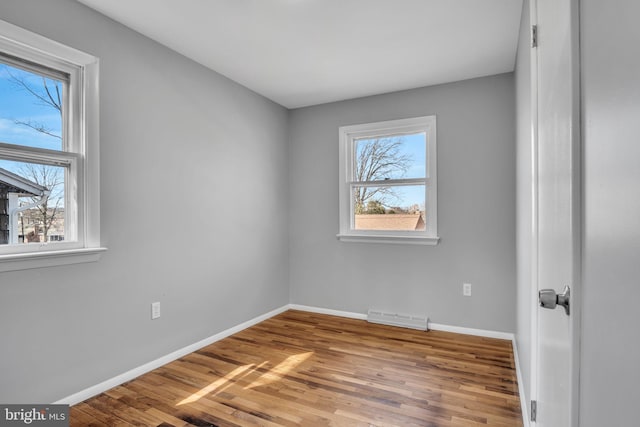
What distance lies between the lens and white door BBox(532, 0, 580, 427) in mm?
683

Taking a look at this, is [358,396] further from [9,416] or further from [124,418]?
[9,416]

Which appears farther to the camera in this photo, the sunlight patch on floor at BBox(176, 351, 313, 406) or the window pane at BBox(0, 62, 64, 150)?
the sunlight patch on floor at BBox(176, 351, 313, 406)

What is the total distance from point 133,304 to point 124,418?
731 millimetres

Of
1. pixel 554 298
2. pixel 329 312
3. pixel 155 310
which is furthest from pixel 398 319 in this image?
pixel 554 298

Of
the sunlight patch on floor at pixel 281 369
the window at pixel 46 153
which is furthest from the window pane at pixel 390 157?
the window at pixel 46 153

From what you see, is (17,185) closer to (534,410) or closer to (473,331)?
(534,410)

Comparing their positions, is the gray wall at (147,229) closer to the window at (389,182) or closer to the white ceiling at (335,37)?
the white ceiling at (335,37)

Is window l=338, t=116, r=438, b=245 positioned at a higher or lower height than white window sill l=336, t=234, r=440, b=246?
higher

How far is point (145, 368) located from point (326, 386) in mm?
1294

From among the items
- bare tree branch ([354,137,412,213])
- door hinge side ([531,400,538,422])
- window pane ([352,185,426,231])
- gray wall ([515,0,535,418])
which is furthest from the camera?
bare tree branch ([354,137,412,213])

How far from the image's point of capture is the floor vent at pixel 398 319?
339cm

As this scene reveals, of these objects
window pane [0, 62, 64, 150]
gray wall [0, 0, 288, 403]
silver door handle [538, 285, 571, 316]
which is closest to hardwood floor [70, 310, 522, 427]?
gray wall [0, 0, 288, 403]

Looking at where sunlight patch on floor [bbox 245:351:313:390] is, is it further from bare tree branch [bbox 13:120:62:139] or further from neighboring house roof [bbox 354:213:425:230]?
bare tree branch [bbox 13:120:62:139]

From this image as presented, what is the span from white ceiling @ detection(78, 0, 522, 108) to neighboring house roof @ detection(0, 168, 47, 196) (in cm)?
113
